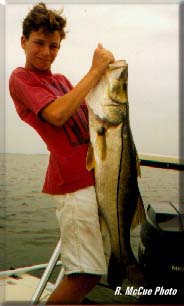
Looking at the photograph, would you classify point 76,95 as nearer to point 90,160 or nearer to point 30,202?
point 90,160

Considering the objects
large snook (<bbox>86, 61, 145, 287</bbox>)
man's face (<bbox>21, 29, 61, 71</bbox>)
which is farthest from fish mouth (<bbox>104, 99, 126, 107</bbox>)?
man's face (<bbox>21, 29, 61, 71</bbox>)

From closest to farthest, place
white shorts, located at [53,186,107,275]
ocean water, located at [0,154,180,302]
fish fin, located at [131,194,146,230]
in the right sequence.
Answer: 1. white shorts, located at [53,186,107,275]
2. fish fin, located at [131,194,146,230]
3. ocean water, located at [0,154,180,302]

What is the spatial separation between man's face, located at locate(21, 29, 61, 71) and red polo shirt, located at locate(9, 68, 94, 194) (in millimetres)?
70

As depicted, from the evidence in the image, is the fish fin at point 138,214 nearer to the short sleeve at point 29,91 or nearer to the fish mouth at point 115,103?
the fish mouth at point 115,103

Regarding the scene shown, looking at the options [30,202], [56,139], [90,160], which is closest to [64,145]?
[56,139]

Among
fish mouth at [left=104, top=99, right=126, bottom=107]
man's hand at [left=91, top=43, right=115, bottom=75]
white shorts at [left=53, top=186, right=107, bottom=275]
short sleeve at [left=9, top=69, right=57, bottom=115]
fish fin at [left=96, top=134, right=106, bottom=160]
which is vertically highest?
man's hand at [left=91, top=43, right=115, bottom=75]

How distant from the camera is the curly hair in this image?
231 cm

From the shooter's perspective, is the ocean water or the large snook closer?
the large snook

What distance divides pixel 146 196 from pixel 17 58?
1.57 meters

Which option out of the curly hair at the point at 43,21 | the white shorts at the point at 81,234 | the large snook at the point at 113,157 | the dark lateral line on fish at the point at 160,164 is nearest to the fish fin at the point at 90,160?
the large snook at the point at 113,157

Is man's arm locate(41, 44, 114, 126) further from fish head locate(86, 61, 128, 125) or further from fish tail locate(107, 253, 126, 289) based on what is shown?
fish tail locate(107, 253, 126, 289)

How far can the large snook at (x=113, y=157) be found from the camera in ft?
7.47

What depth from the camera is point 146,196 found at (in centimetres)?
337

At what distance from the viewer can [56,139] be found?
2.32m
